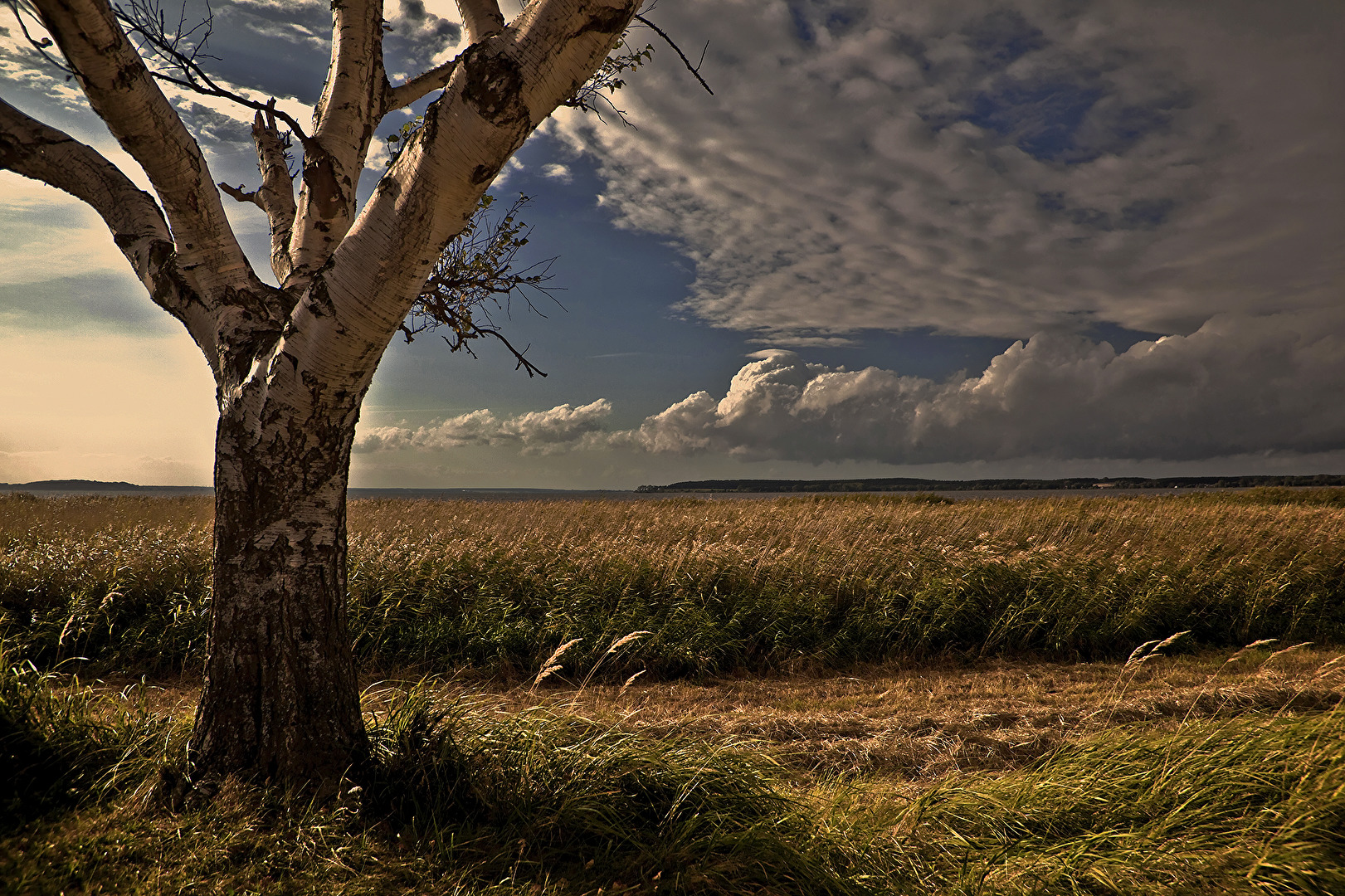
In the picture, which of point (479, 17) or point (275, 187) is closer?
point (479, 17)

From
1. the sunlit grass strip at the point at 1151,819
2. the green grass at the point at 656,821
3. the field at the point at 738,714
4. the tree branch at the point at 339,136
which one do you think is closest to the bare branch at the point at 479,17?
the tree branch at the point at 339,136

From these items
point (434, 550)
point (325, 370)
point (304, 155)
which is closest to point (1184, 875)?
point (325, 370)

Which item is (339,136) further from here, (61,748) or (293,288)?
(61,748)

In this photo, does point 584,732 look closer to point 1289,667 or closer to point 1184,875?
point 1184,875

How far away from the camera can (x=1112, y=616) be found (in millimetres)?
9031

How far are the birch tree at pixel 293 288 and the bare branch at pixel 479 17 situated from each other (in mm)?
14

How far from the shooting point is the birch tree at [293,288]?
10.0 ft

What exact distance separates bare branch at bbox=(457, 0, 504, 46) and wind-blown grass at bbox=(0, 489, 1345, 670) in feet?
18.5

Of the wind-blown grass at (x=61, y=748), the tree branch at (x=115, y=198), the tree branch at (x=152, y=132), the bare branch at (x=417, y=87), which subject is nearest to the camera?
the wind-blown grass at (x=61, y=748)

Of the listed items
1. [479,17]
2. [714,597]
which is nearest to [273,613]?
[479,17]

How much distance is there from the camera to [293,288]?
4.23 meters

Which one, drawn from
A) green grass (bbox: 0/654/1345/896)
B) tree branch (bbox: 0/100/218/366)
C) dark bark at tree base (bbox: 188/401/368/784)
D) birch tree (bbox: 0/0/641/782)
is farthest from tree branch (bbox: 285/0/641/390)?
green grass (bbox: 0/654/1345/896)

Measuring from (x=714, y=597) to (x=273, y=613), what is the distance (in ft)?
20.0

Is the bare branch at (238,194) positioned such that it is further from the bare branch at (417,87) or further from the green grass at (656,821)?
the green grass at (656,821)
